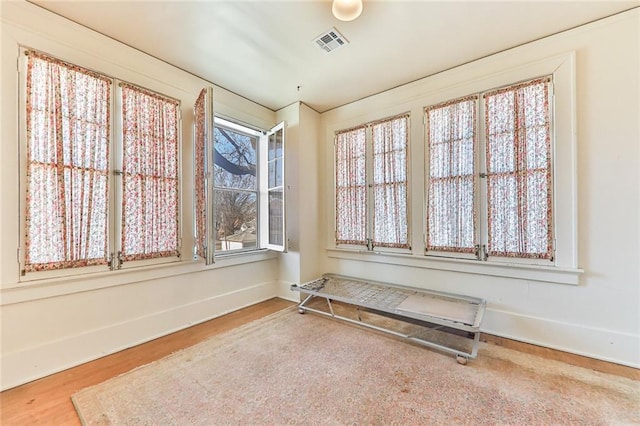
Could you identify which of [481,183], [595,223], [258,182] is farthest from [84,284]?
[595,223]

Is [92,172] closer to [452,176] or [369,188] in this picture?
[369,188]

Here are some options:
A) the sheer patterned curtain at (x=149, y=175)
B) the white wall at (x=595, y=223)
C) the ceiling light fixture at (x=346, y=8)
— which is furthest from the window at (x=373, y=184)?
the sheer patterned curtain at (x=149, y=175)

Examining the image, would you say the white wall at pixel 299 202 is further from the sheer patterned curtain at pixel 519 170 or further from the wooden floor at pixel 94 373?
the sheer patterned curtain at pixel 519 170

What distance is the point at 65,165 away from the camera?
6.78 ft

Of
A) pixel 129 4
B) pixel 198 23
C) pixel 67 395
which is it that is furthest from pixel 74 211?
pixel 198 23

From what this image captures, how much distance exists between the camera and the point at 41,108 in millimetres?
1982

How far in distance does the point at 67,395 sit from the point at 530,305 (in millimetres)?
3845

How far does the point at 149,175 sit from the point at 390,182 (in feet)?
9.01

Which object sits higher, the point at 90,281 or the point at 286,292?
the point at 90,281

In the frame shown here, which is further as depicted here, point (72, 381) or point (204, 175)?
point (204, 175)

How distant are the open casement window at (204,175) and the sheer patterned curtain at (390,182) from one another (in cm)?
206

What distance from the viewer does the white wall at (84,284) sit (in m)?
1.84

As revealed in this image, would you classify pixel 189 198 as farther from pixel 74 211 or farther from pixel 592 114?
pixel 592 114

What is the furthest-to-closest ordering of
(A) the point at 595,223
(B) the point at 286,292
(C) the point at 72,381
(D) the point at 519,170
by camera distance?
(B) the point at 286,292 → (D) the point at 519,170 → (A) the point at 595,223 → (C) the point at 72,381
